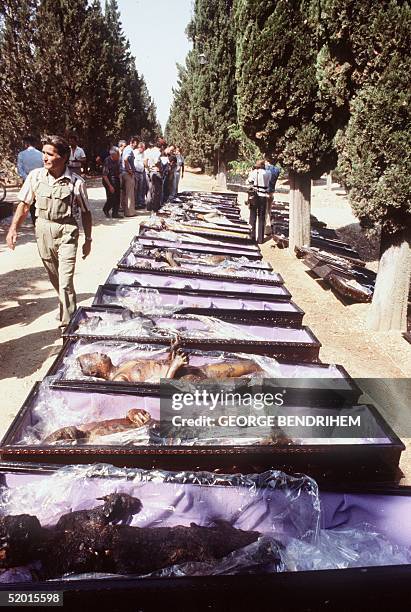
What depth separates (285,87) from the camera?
809cm

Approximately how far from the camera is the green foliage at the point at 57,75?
1769 cm

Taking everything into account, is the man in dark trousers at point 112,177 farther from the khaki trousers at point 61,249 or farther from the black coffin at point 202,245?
the khaki trousers at point 61,249

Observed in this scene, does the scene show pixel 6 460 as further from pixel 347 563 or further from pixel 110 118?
pixel 110 118

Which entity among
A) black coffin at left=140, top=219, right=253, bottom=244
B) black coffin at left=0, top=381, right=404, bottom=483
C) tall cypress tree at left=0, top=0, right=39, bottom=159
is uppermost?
tall cypress tree at left=0, top=0, right=39, bottom=159

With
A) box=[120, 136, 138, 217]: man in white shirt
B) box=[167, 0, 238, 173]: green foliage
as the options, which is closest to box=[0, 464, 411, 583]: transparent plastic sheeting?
box=[120, 136, 138, 217]: man in white shirt

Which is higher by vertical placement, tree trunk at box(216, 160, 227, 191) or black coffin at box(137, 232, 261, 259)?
tree trunk at box(216, 160, 227, 191)

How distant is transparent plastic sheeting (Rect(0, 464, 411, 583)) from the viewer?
7.59 ft

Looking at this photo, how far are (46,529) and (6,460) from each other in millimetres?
551

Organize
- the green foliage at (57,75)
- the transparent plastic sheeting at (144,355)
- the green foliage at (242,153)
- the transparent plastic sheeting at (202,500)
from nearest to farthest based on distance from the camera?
the transparent plastic sheeting at (202,500)
the transparent plastic sheeting at (144,355)
the green foliage at (57,75)
the green foliage at (242,153)

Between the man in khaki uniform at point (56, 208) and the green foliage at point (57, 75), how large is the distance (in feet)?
43.1

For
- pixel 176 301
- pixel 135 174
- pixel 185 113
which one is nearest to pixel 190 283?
pixel 176 301

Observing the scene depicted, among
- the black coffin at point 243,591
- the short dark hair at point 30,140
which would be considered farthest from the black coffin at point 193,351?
the short dark hair at point 30,140

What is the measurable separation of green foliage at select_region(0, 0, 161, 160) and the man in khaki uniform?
1313cm

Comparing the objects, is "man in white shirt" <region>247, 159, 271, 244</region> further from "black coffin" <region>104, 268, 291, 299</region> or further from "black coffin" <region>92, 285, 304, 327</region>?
"black coffin" <region>92, 285, 304, 327</region>
